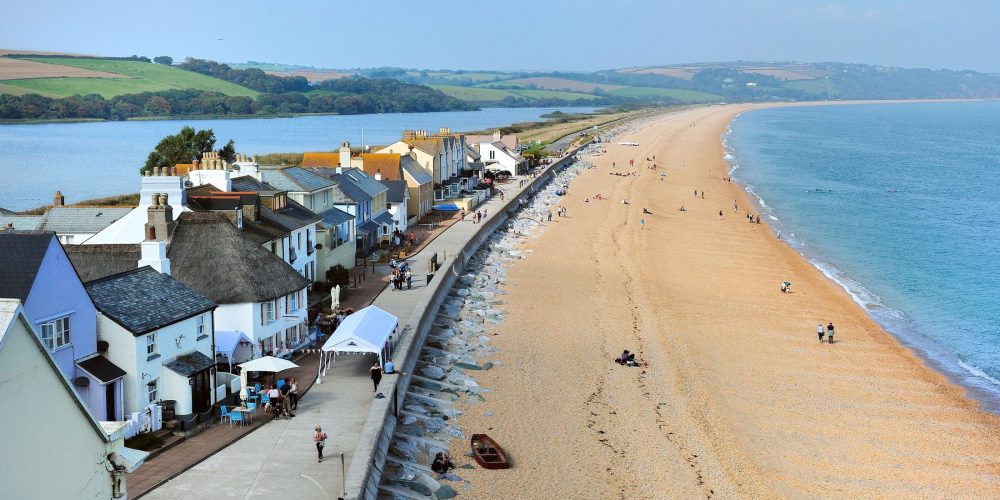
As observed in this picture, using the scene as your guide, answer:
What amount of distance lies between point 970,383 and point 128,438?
75.3 ft

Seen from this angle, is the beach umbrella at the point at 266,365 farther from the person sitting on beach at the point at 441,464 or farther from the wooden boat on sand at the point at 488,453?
the wooden boat on sand at the point at 488,453

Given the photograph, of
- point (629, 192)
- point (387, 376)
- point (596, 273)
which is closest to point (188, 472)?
point (387, 376)

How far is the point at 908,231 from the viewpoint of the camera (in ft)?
192

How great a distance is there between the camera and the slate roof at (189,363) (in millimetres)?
18812

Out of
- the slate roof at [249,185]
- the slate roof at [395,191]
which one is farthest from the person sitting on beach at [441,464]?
the slate roof at [395,191]

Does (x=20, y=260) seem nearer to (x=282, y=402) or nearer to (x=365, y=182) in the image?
(x=282, y=402)

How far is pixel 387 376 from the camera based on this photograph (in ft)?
71.3

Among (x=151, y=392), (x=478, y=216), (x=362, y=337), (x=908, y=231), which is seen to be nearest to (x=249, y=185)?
(x=362, y=337)

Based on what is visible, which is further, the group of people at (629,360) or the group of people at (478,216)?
the group of people at (478,216)

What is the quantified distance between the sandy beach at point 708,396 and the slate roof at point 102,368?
6842 millimetres

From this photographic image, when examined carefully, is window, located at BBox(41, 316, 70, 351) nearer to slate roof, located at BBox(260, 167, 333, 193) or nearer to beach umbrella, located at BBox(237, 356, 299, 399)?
beach umbrella, located at BBox(237, 356, 299, 399)

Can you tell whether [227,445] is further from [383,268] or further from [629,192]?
[629,192]

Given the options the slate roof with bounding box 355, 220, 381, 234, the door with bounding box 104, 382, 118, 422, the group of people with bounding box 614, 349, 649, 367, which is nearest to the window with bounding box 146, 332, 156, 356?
the door with bounding box 104, 382, 118, 422

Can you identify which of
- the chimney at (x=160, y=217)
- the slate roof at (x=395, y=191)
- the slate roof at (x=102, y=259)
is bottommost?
the slate roof at (x=395, y=191)
